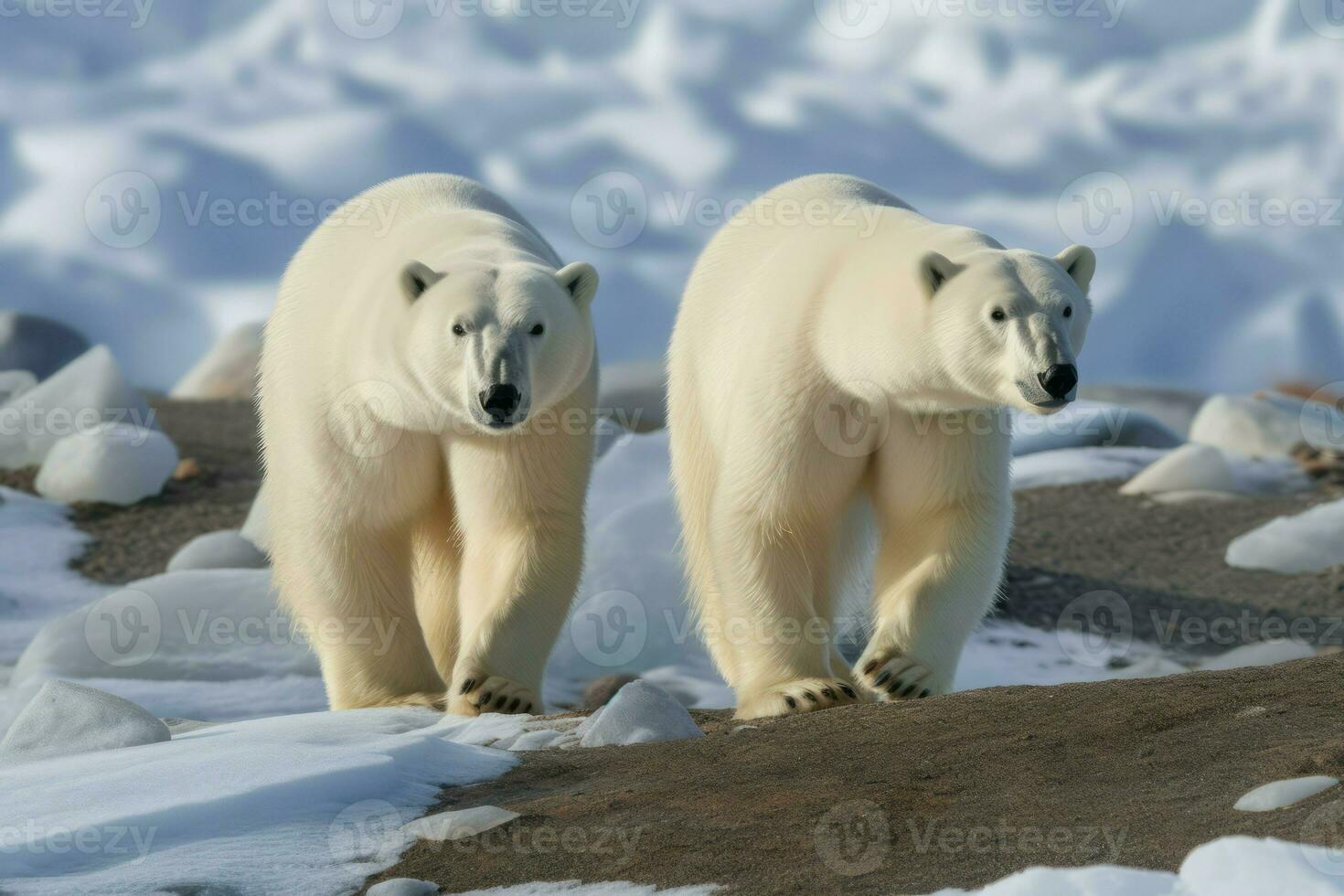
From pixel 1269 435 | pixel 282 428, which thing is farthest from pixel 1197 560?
pixel 282 428

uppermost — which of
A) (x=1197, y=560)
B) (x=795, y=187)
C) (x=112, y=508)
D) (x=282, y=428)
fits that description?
(x=795, y=187)

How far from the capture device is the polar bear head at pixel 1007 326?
4500 mm

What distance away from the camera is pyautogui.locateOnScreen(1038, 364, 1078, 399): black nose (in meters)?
4.46

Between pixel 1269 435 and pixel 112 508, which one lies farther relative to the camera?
pixel 1269 435

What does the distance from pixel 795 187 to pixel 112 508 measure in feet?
29.1

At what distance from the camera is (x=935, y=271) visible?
4719 mm

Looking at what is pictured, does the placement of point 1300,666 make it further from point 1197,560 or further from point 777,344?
point 1197,560

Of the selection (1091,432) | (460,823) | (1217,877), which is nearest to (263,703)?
(460,823)

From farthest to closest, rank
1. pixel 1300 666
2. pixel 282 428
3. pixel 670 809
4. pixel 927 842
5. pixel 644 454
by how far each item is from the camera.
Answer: pixel 644 454
pixel 282 428
pixel 1300 666
pixel 670 809
pixel 927 842

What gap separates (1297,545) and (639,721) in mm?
8724

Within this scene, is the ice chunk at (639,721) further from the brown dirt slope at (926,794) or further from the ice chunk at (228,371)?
the ice chunk at (228,371)

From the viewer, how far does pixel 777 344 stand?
5.16 meters

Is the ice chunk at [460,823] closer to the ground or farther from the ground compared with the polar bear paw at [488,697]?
farther from the ground

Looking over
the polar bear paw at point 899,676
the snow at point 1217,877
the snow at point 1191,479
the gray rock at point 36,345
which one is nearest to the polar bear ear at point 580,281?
the polar bear paw at point 899,676
